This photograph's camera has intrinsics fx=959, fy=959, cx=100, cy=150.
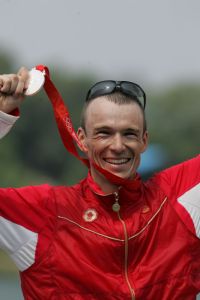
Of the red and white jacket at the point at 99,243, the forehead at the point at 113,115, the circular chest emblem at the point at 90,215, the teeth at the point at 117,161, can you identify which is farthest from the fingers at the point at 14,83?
the circular chest emblem at the point at 90,215

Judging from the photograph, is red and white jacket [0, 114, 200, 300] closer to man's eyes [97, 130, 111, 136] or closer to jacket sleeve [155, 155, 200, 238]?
jacket sleeve [155, 155, 200, 238]

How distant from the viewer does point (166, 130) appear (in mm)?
30516

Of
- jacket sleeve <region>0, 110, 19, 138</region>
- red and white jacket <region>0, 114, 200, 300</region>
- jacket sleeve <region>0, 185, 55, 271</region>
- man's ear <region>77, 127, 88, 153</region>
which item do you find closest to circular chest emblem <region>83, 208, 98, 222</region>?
red and white jacket <region>0, 114, 200, 300</region>

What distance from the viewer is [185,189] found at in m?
4.50

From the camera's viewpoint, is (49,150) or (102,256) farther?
(49,150)

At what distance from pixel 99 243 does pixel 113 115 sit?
585 mm

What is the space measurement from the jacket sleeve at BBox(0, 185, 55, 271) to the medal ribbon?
0.30 m

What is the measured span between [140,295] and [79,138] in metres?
0.80

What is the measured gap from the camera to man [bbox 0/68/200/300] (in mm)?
4238

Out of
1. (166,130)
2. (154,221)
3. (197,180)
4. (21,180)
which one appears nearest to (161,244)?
(154,221)

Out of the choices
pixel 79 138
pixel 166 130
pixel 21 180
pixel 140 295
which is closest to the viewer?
pixel 140 295

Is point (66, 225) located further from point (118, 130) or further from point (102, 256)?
point (118, 130)

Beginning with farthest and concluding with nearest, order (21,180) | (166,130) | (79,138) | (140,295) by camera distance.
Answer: (166,130) → (21,180) → (79,138) → (140,295)

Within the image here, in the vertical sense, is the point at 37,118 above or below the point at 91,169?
below
